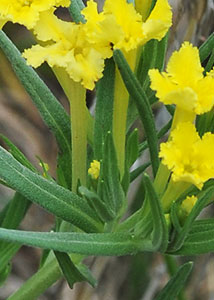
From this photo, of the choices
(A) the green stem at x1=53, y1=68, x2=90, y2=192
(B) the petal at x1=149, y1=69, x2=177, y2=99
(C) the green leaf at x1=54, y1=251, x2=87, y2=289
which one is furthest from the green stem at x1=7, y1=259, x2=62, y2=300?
(B) the petal at x1=149, y1=69, x2=177, y2=99

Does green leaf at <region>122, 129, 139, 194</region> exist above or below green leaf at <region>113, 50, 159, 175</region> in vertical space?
below

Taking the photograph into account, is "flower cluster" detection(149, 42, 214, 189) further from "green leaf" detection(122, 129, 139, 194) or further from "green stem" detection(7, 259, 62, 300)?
"green stem" detection(7, 259, 62, 300)

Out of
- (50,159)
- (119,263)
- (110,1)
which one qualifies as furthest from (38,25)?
(50,159)

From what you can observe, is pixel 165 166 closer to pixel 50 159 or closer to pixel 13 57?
pixel 13 57

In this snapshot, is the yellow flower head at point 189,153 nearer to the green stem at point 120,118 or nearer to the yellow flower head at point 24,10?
the green stem at point 120,118

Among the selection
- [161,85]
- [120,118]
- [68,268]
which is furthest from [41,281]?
[161,85]

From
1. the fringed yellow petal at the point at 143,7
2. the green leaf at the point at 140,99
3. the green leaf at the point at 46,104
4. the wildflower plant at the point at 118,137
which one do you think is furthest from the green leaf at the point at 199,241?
the fringed yellow petal at the point at 143,7
